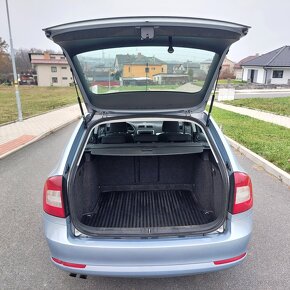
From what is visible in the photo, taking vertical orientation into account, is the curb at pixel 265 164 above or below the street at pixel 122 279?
above

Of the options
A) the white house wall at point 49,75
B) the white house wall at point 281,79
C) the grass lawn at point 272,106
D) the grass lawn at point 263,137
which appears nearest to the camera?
the grass lawn at point 263,137

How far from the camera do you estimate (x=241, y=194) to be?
2.05 m

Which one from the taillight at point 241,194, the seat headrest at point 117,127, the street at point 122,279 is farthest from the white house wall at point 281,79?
the taillight at point 241,194

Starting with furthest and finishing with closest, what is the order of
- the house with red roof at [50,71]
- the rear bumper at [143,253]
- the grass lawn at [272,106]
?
the house with red roof at [50,71]
the grass lawn at [272,106]
the rear bumper at [143,253]

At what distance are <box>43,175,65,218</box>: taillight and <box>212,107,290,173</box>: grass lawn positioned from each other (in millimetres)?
4101

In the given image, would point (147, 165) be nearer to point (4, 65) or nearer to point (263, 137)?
point (263, 137)

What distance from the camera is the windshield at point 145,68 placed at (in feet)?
Answer: 8.71

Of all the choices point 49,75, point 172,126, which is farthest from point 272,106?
point 49,75

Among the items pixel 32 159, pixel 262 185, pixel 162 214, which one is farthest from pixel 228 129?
pixel 162 214

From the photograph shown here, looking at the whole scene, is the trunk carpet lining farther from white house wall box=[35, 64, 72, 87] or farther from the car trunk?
white house wall box=[35, 64, 72, 87]

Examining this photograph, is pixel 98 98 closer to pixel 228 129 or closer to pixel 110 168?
pixel 110 168

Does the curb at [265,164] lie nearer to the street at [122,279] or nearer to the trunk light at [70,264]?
the street at [122,279]

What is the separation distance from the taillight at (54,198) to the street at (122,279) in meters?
0.79

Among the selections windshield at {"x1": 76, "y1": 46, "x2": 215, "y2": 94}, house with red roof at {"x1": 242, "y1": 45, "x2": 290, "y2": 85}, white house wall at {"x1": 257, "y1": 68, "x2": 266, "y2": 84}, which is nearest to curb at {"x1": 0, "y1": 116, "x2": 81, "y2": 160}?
windshield at {"x1": 76, "y1": 46, "x2": 215, "y2": 94}
